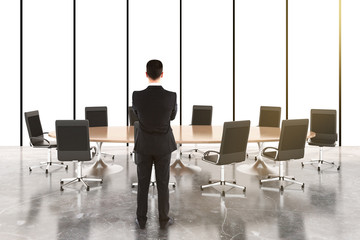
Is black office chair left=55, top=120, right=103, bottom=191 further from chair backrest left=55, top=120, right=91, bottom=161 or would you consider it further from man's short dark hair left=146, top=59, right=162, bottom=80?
man's short dark hair left=146, top=59, right=162, bottom=80

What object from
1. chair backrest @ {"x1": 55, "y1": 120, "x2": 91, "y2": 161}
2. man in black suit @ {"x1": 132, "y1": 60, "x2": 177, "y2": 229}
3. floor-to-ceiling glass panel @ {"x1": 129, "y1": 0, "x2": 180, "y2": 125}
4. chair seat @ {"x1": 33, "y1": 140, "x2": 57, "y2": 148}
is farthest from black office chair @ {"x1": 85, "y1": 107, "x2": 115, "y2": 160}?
man in black suit @ {"x1": 132, "y1": 60, "x2": 177, "y2": 229}

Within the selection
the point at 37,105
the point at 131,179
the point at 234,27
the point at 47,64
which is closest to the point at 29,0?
the point at 47,64

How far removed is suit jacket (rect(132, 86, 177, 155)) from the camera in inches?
160

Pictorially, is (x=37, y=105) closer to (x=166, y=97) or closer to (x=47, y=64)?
(x=47, y=64)

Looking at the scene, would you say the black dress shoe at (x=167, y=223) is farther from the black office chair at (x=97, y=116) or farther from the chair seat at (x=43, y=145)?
the black office chair at (x=97, y=116)

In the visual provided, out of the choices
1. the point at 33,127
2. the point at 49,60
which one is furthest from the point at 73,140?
the point at 49,60

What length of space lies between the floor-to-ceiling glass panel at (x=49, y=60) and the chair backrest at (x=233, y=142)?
18.9ft

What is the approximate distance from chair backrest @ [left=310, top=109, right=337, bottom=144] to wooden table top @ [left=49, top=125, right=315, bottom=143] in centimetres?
84

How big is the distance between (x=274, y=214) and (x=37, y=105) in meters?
7.12

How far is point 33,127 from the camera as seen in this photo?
712 centimetres

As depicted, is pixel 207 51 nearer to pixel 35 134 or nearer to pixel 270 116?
pixel 270 116

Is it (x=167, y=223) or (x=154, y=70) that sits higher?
(x=154, y=70)

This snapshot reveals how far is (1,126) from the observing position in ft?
33.7

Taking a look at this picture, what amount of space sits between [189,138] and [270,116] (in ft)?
9.01
